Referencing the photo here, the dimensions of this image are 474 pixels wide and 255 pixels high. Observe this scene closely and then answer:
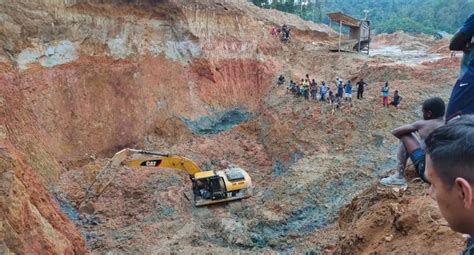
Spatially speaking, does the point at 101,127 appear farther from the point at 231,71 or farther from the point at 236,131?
the point at 231,71

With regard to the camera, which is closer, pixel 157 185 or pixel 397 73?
pixel 157 185

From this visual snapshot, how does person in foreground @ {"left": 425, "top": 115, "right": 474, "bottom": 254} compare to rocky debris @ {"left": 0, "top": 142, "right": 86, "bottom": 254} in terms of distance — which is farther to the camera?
rocky debris @ {"left": 0, "top": 142, "right": 86, "bottom": 254}

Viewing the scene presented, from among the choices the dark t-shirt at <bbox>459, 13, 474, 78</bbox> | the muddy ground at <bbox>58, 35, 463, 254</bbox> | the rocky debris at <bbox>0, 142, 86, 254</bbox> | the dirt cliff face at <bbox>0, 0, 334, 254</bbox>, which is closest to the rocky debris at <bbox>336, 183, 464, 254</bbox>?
the muddy ground at <bbox>58, 35, 463, 254</bbox>

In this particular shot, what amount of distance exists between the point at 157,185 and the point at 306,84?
1013cm

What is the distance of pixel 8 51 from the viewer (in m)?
17.2

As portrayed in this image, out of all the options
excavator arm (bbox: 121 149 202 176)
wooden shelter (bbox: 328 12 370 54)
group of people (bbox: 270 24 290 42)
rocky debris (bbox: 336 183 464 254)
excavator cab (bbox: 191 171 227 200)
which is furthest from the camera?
wooden shelter (bbox: 328 12 370 54)

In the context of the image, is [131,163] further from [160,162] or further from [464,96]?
[464,96]

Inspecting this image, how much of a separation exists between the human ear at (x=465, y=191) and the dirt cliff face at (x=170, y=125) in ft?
16.1

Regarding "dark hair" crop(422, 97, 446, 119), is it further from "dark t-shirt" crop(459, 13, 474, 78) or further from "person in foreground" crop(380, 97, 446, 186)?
"dark t-shirt" crop(459, 13, 474, 78)

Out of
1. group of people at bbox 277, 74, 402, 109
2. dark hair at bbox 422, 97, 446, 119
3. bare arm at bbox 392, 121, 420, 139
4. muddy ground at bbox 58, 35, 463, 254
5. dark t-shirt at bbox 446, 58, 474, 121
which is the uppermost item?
dark t-shirt at bbox 446, 58, 474, 121

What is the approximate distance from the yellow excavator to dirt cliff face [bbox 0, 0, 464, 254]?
0.42 metres

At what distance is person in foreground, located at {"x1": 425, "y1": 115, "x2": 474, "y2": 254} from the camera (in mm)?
1849

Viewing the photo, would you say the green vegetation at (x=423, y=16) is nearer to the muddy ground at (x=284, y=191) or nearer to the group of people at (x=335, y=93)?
the group of people at (x=335, y=93)

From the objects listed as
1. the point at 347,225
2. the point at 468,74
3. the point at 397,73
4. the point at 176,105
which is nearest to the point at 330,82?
the point at 397,73
